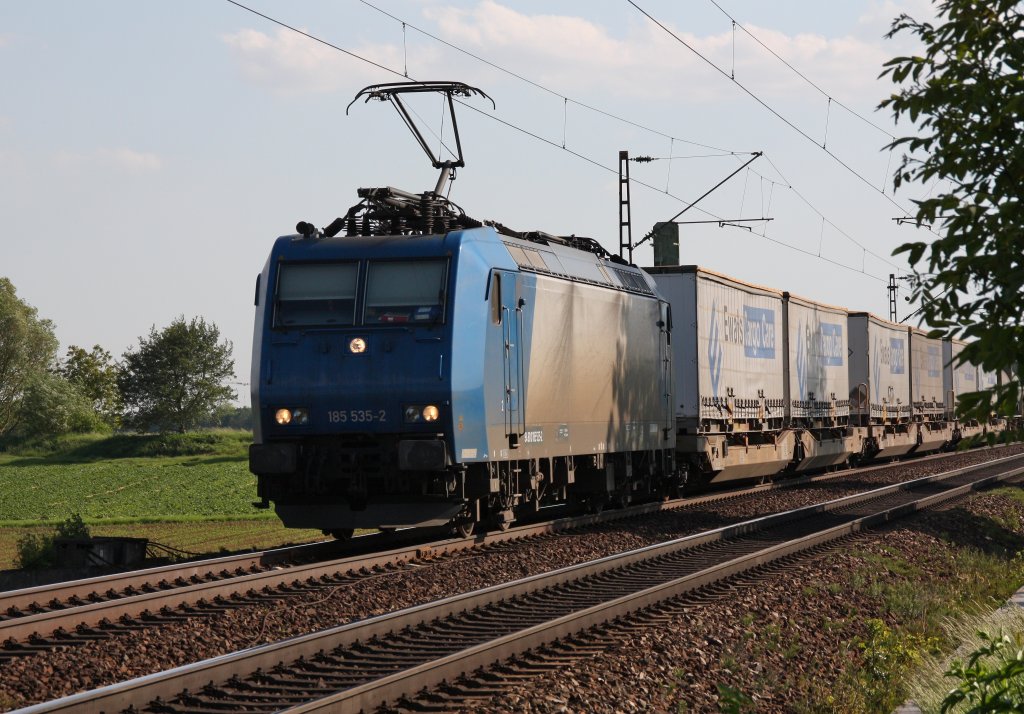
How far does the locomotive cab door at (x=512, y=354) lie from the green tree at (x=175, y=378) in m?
87.5

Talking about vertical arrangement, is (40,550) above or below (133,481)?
below

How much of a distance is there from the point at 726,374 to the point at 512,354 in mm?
10601

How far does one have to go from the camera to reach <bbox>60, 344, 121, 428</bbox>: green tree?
121 m

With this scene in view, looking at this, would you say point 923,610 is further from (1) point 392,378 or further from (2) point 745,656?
(1) point 392,378

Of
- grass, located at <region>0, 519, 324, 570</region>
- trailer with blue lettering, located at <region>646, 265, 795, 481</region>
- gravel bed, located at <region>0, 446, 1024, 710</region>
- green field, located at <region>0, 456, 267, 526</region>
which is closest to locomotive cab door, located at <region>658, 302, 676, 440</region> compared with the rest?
trailer with blue lettering, located at <region>646, 265, 795, 481</region>

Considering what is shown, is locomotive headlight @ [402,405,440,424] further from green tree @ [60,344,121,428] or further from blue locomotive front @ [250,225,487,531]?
green tree @ [60,344,121,428]

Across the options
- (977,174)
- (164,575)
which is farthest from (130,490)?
(977,174)

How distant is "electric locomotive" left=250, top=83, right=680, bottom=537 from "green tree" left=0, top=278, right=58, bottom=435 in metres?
90.0

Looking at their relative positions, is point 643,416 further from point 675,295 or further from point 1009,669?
point 1009,669

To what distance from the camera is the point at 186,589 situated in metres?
11.2

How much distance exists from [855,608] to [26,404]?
92746 mm

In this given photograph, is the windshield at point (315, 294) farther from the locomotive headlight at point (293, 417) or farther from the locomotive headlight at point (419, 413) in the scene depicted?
the locomotive headlight at point (419, 413)

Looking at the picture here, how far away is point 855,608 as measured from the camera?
11836 millimetres

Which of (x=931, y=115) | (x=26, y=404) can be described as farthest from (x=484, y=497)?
(x=26, y=404)
